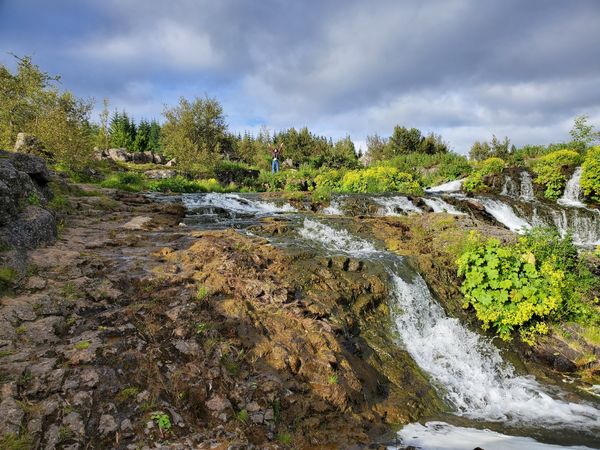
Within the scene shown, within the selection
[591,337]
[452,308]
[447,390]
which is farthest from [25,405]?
[591,337]

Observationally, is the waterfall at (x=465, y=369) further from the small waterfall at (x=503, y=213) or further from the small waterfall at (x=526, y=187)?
the small waterfall at (x=526, y=187)

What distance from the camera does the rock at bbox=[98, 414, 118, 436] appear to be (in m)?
2.86

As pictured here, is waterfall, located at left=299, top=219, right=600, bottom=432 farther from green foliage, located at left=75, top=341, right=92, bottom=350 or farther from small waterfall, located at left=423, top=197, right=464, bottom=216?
small waterfall, located at left=423, top=197, right=464, bottom=216

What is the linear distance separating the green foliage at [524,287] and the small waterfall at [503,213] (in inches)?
360

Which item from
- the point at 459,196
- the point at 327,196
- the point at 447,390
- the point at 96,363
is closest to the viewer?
the point at 96,363

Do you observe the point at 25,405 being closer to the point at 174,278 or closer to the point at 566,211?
the point at 174,278

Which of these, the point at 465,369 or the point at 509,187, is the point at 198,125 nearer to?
the point at 509,187

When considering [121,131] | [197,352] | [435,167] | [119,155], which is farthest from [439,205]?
[121,131]

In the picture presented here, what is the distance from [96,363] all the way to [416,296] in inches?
213

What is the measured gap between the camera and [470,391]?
17.4 feet

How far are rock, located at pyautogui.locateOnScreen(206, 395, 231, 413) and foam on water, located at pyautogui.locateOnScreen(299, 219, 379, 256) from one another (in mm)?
5274

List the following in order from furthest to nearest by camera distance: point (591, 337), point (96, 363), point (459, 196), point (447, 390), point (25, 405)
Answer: point (459, 196)
point (591, 337)
point (447, 390)
point (96, 363)
point (25, 405)

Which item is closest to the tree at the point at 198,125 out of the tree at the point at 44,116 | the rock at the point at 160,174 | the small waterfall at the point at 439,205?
the rock at the point at 160,174

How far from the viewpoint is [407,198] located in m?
15.6
